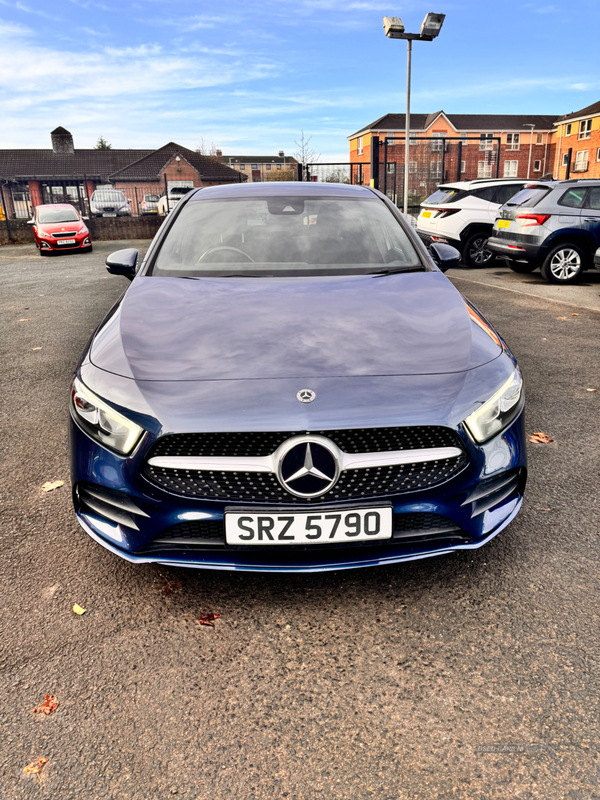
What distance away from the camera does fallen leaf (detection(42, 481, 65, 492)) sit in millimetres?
3348

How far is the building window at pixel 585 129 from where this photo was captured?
2291 inches

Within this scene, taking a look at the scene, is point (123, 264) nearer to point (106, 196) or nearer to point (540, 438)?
point (540, 438)

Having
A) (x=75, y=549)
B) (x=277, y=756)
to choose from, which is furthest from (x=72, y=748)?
(x=75, y=549)

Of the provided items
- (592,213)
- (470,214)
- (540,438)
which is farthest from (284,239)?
(470,214)

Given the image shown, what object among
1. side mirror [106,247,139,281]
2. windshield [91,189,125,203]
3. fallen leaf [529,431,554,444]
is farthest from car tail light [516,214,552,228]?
windshield [91,189,125,203]

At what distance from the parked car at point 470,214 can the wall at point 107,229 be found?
47.2 feet

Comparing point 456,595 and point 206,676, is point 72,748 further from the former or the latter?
point 456,595

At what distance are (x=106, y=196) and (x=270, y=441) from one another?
35026mm

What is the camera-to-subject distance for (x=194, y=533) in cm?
211

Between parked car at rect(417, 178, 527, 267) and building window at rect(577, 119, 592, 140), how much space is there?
5443 cm

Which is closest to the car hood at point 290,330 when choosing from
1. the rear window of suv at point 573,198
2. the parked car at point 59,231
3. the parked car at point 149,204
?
the rear window of suv at point 573,198

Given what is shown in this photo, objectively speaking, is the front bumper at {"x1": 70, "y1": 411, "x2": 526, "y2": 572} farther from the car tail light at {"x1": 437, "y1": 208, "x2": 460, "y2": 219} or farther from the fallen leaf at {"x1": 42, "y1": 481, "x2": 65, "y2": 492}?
the car tail light at {"x1": 437, "y1": 208, "x2": 460, "y2": 219}

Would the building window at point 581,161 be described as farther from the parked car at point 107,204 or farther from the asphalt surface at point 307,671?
the asphalt surface at point 307,671

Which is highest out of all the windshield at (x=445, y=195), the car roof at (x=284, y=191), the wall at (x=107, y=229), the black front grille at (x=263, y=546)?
the car roof at (x=284, y=191)
